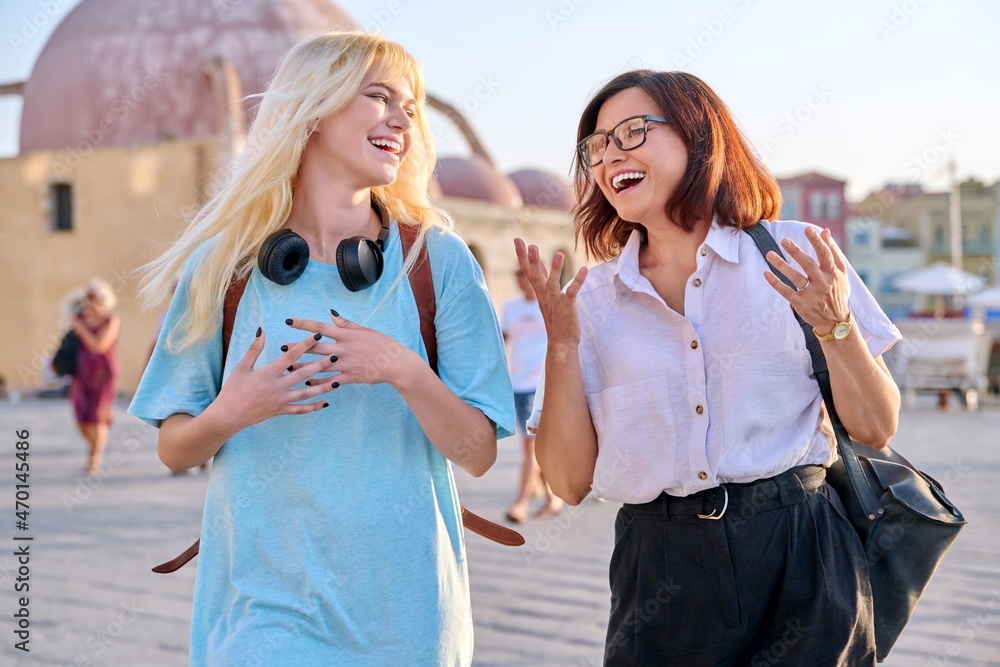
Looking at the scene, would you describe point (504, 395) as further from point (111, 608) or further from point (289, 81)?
point (111, 608)

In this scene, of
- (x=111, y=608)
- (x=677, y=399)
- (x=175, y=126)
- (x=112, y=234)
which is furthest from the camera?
(x=175, y=126)

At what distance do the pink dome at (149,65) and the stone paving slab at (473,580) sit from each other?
18.7 meters

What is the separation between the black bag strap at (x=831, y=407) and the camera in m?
2.55

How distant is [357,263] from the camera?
2.36 metres

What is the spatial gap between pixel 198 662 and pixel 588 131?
1588 millimetres

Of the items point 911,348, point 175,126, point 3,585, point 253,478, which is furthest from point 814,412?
point 175,126

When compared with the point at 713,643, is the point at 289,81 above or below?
above

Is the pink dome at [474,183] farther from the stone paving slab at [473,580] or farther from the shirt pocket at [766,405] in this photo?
the shirt pocket at [766,405]

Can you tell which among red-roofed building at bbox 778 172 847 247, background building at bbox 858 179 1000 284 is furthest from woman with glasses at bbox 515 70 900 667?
background building at bbox 858 179 1000 284

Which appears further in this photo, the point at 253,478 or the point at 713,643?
the point at 713,643

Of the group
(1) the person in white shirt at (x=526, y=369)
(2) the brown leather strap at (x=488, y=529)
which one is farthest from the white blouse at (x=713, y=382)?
(1) the person in white shirt at (x=526, y=369)

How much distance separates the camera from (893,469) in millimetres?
2656

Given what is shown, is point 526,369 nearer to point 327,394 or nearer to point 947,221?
point 327,394

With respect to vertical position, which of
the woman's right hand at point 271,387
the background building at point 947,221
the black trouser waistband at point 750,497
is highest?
the woman's right hand at point 271,387
